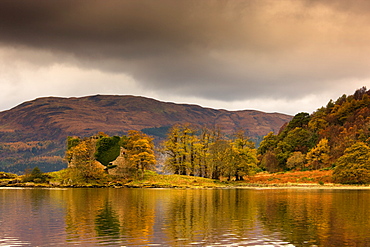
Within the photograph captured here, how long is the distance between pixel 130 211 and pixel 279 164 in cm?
9446

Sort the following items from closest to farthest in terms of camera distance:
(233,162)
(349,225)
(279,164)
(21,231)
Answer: (21,231)
(349,225)
(233,162)
(279,164)

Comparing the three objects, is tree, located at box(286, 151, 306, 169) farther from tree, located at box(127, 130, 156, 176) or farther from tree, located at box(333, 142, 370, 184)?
tree, located at box(127, 130, 156, 176)

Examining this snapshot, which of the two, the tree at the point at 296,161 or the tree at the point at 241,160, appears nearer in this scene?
the tree at the point at 241,160

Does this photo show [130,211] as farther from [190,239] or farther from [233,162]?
[233,162]

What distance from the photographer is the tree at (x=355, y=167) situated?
82438mm

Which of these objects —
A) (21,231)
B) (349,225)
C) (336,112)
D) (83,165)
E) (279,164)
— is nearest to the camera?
(21,231)

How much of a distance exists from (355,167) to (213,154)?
3152 centimetres

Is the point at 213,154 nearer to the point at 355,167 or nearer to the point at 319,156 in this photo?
the point at 355,167

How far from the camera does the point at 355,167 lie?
8325 cm

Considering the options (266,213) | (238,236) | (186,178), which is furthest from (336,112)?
(238,236)

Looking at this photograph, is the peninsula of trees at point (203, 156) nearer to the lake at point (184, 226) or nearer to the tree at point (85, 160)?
the tree at point (85, 160)

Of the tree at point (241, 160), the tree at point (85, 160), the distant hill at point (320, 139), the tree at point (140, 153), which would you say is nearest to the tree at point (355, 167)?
the distant hill at point (320, 139)

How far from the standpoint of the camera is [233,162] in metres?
92.6

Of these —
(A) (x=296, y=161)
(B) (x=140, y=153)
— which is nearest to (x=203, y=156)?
(B) (x=140, y=153)
